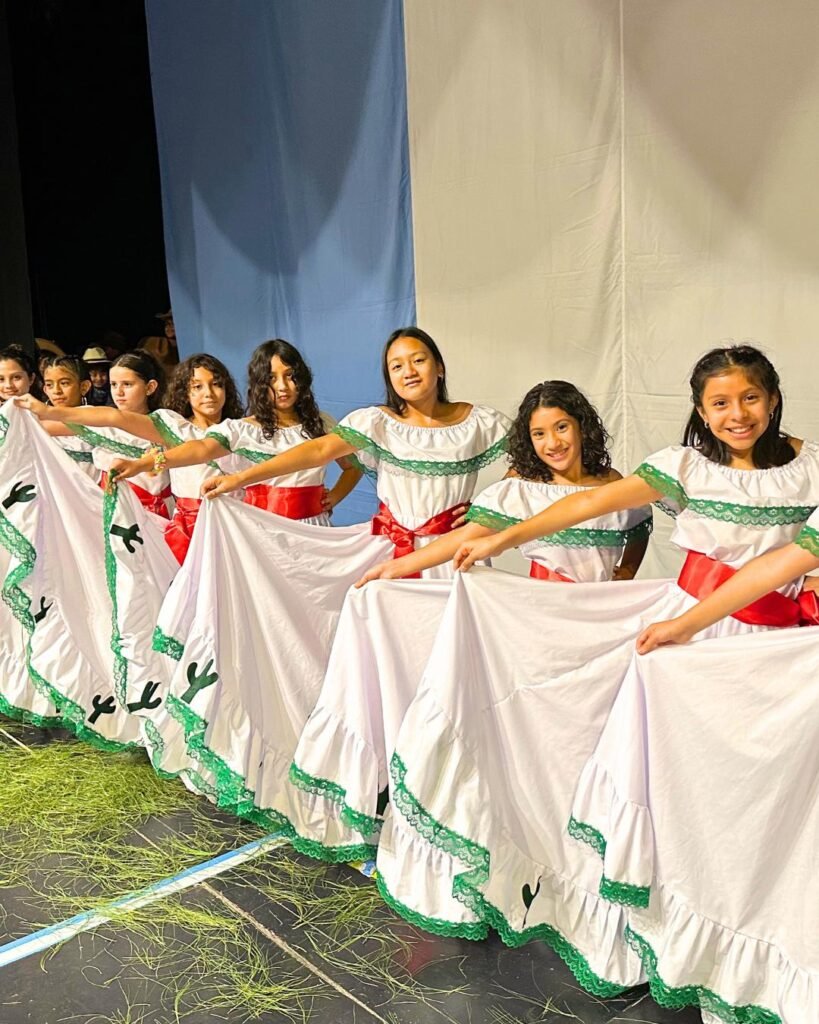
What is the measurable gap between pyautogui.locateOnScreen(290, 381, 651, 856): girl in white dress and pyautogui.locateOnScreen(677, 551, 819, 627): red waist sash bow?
0.31m

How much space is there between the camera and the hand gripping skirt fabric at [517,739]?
2.01m

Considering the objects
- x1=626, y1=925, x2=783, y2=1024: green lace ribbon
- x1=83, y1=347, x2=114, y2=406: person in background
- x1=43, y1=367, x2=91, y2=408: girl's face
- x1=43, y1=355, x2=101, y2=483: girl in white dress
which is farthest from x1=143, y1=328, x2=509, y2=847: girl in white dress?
x1=83, y1=347, x2=114, y2=406: person in background

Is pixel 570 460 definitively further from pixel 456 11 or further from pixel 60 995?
pixel 456 11

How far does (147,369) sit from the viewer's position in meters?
3.54

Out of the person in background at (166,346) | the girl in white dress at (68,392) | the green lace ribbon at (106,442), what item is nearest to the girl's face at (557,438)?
the green lace ribbon at (106,442)

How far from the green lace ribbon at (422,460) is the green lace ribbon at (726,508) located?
2.07 ft

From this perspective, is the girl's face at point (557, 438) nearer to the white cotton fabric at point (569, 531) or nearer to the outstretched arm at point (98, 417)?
the white cotton fabric at point (569, 531)

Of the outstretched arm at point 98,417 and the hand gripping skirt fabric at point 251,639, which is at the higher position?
the outstretched arm at point 98,417

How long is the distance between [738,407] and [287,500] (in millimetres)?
1495

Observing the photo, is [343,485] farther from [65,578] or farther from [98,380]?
[98,380]

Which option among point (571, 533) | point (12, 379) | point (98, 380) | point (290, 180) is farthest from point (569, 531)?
point (98, 380)

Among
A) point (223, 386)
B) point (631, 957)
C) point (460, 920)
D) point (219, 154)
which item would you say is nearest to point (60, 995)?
point (460, 920)

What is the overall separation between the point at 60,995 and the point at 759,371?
6.19 feet

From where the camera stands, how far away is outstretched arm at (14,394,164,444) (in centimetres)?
319
